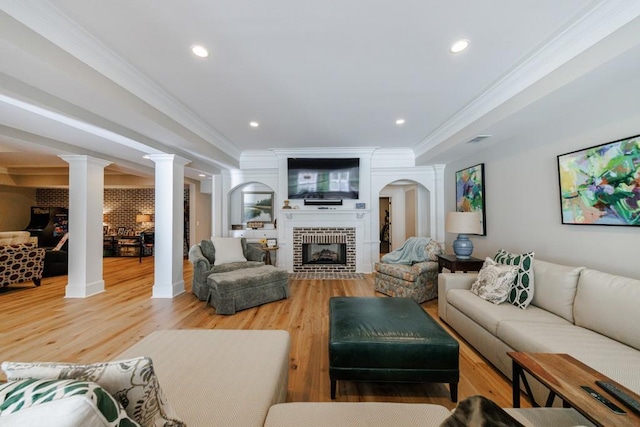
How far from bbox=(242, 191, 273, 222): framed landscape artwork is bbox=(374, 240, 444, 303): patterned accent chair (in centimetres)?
323

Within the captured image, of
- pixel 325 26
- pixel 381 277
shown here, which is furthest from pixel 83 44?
pixel 381 277

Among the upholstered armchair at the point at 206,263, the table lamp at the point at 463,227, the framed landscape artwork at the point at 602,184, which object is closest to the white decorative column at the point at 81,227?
the upholstered armchair at the point at 206,263

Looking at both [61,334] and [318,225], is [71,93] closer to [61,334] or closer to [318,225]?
[61,334]

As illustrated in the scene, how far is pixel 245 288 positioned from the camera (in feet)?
11.0

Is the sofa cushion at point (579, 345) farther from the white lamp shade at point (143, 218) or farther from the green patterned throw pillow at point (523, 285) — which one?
the white lamp shade at point (143, 218)

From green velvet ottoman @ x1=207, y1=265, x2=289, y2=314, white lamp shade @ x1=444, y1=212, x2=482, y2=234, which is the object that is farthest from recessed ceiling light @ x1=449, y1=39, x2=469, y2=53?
green velvet ottoman @ x1=207, y1=265, x2=289, y2=314

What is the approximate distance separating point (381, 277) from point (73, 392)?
3856 millimetres

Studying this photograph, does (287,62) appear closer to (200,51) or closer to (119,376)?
(200,51)

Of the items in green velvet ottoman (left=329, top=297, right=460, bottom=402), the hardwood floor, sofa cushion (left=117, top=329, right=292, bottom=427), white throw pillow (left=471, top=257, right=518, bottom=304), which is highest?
white throw pillow (left=471, top=257, right=518, bottom=304)

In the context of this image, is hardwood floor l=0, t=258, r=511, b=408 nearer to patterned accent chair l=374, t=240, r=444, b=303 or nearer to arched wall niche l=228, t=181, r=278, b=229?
patterned accent chair l=374, t=240, r=444, b=303

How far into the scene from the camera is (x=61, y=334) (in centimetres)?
268

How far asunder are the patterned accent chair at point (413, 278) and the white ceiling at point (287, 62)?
1.88m

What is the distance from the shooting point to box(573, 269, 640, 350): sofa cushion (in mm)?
1613

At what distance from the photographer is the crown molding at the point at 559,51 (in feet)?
5.27
